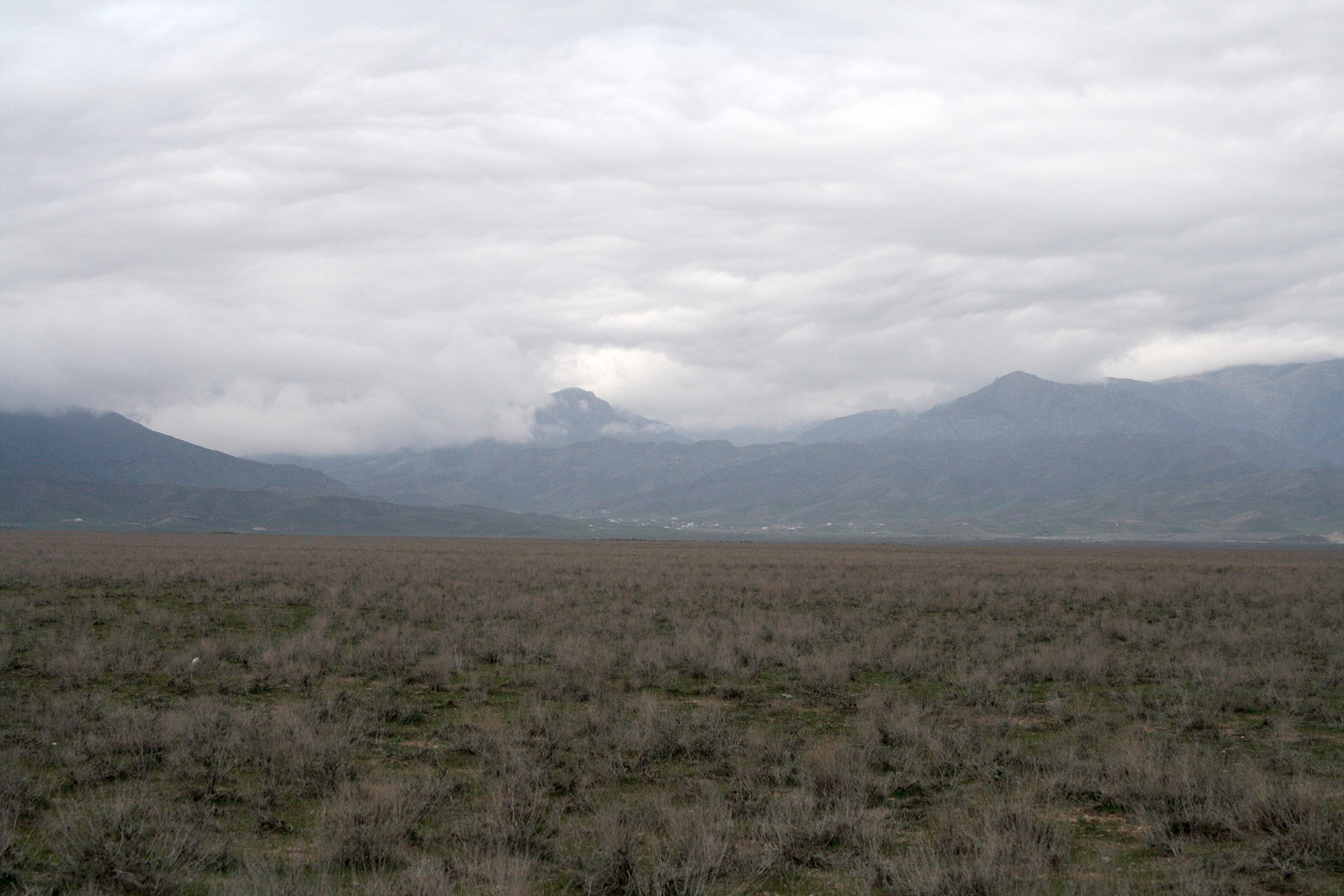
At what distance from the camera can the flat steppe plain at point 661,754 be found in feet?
22.0

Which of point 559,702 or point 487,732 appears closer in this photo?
point 487,732

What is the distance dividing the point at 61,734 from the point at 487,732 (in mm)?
4775

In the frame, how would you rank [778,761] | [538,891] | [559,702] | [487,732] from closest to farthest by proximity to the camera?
[538,891]
[778,761]
[487,732]
[559,702]

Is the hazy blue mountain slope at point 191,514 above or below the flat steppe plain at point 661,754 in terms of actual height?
below

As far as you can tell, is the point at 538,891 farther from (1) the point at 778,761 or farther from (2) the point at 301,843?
(1) the point at 778,761

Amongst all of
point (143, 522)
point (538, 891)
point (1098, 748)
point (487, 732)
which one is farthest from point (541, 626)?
point (143, 522)

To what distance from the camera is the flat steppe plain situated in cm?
671

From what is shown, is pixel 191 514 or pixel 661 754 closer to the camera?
pixel 661 754

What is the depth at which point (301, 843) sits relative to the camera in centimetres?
731

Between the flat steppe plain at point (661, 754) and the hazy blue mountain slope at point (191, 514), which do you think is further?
the hazy blue mountain slope at point (191, 514)

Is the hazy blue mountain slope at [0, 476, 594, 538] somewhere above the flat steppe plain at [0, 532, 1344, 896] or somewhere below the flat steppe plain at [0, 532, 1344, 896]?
below

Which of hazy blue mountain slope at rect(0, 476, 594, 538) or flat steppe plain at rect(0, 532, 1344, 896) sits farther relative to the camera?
hazy blue mountain slope at rect(0, 476, 594, 538)

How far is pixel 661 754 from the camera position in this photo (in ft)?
33.2

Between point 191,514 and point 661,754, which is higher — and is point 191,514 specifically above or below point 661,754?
below
